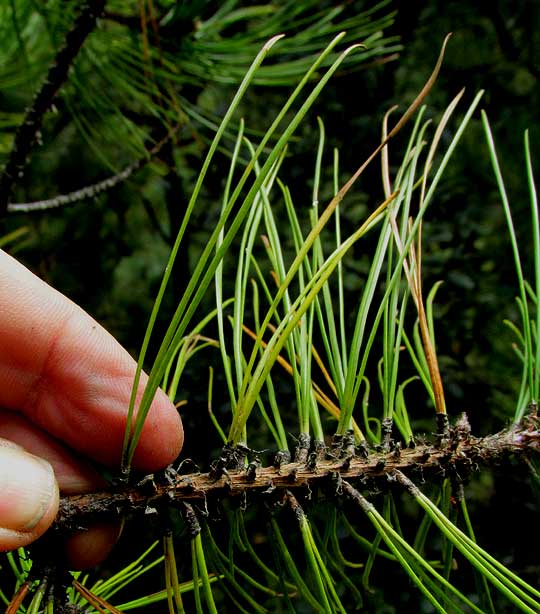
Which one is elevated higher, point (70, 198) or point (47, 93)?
point (47, 93)

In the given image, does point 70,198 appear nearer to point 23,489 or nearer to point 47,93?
point 47,93

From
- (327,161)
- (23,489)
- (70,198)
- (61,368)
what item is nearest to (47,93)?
(70,198)

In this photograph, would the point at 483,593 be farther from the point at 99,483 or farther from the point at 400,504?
the point at 400,504

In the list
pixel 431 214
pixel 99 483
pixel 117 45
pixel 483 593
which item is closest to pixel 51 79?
pixel 117 45

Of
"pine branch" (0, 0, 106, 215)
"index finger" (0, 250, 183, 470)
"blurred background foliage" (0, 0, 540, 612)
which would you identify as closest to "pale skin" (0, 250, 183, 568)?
"index finger" (0, 250, 183, 470)

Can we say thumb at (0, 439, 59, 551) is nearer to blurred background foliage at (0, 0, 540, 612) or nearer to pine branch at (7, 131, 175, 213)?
pine branch at (7, 131, 175, 213)

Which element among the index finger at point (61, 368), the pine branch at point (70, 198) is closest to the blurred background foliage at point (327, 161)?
the pine branch at point (70, 198)
